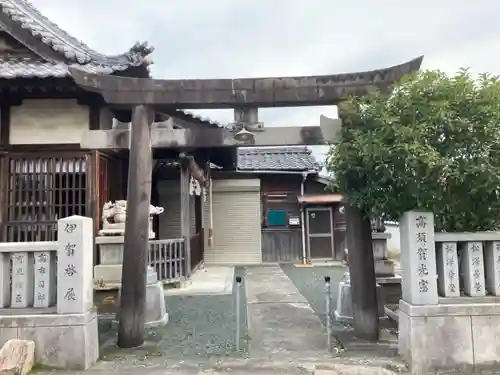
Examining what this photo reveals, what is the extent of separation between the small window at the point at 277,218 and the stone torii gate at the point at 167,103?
33.7 feet

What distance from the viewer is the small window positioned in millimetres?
16547

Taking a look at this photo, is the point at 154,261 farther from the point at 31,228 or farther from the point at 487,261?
the point at 487,261

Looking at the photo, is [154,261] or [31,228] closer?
[31,228]

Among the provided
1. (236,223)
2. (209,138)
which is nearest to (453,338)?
(209,138)

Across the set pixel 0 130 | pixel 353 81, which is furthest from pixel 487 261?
pixel 0 130

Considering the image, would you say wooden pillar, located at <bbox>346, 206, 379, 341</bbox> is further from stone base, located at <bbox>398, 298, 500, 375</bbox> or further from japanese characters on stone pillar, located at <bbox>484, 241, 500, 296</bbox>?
japanese characters on stone pillar, located at <bbox>484, 241, 500, 296</bbox>

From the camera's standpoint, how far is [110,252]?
8.55 m

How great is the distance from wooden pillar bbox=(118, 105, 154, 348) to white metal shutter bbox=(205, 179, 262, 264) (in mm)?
10279

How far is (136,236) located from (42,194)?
3510mm

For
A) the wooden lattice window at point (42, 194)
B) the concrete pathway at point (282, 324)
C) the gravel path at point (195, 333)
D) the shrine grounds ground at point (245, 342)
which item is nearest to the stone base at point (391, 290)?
the shrine grounds ground at point (245, 342)

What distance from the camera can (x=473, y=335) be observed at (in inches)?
199

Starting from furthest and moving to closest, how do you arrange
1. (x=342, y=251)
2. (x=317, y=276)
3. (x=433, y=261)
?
(x=342, y=251) → (x=317, y=276) → (x=433, y=261)

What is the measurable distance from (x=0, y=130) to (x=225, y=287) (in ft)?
20.0

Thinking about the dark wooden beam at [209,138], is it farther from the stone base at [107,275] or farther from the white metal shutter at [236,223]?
the white metal shutter at [236,223]
